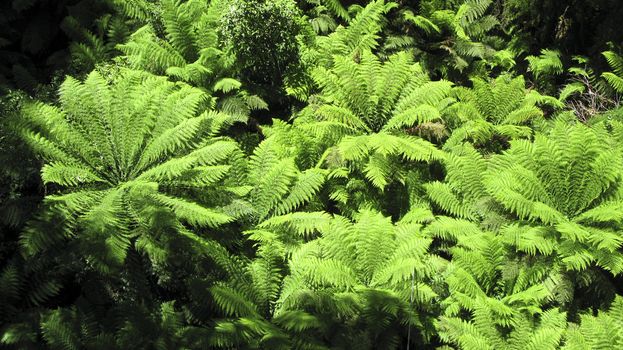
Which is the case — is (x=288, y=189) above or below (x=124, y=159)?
below

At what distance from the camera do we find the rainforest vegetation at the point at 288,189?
5.21 m

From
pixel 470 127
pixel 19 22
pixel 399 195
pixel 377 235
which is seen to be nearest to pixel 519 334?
pixel 377 235

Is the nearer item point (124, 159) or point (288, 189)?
point (124, 159)

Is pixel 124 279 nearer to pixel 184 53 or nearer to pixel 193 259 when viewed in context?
pixel 193 259

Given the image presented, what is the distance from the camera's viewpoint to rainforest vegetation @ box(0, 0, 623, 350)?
5.21 metres

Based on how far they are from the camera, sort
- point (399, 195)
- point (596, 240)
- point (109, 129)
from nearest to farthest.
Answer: point (596, 240)
point (109, 129)
point (399, 195)

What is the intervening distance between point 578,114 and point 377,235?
4.69 m

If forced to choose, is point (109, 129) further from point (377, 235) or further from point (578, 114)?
point (578, 114)

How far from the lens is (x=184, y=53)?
25.5 ft

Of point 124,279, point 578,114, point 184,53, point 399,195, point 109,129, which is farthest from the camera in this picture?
point 578,114

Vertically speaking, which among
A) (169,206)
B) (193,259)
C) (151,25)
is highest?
(151,25)

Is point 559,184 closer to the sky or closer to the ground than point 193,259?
closer to the sky

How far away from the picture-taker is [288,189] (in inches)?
253

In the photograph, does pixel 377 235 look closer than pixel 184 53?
Yes
